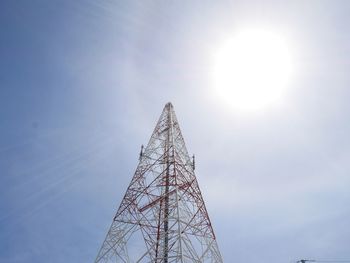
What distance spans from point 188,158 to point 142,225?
6300 mm

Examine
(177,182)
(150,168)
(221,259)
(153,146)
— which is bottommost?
(221,259)

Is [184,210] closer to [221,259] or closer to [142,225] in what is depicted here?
[221,259]

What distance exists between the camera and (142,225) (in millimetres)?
23203

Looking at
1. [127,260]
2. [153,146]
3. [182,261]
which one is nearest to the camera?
[182,261]

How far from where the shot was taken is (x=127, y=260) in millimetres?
21828

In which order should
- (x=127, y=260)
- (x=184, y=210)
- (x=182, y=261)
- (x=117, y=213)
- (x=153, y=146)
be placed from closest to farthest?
1. (x=182, y=261)
2. (x=184, y=210)
3. (x=127, y=260)
4. (x=117, y=213)
5. (x=153, y=146)

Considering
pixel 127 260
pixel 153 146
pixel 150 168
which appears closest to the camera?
pixel 127 260

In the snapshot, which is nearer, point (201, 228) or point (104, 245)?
point (201, 228)

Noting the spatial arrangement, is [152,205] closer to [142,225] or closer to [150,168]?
[142,225]

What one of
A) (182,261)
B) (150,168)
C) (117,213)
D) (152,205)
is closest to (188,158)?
(150,168)

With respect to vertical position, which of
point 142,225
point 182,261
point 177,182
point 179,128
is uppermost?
point 179,128

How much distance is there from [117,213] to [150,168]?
413 centimetres

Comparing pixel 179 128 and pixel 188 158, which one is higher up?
pixel 179 128

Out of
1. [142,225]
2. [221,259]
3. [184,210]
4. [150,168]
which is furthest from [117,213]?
[221,259]
